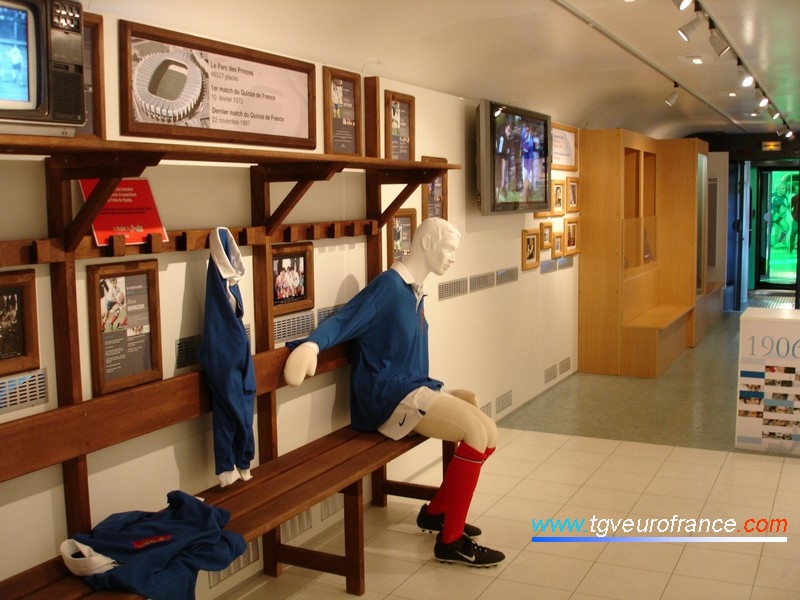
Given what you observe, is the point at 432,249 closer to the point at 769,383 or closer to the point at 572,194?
the point at 769,383

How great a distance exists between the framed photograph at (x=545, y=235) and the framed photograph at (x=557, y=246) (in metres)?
0.09

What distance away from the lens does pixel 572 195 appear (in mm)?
8305

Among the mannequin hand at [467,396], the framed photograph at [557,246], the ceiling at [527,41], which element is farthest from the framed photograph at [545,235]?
the mannequin hand at [467,396]

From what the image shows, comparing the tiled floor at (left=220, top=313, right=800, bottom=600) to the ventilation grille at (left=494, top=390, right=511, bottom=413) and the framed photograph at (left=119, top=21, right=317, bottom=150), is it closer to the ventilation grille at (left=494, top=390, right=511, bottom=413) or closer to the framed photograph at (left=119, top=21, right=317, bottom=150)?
the ventilation grille at (left=494, top=390, right=511, bottom=413)

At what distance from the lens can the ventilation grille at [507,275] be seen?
6.68m

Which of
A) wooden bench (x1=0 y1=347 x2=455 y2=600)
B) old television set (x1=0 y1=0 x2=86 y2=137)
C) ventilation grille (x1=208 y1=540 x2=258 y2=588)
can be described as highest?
old television set (x1=0 y1=0 x2=86 y2=137)

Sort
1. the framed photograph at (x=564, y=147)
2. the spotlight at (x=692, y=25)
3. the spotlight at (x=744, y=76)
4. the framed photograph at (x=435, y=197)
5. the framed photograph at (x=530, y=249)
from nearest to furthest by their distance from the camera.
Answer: the spotlight at (x=692, y=25) < the framed photograph at (x=435, y=197) < the spotlight at (x=744, y=76) < the framed photograph at (x=530, y=249) < the framed photograph at (x=564, y=147)

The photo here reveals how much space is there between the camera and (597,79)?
7.70 meters

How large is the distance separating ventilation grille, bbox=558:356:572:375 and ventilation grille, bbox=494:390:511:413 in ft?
4.62

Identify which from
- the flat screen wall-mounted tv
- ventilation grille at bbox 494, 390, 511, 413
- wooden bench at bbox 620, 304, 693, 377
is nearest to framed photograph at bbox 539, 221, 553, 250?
the flat screen wall-mounted tv

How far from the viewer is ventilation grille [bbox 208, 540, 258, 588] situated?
12.1ft

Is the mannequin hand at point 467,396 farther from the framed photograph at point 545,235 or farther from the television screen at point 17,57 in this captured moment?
the framed photograph at point 545,235

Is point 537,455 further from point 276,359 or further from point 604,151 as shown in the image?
point 604,151

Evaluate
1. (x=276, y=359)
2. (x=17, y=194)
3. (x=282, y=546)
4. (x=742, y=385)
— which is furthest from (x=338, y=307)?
(x=742, y=385)
